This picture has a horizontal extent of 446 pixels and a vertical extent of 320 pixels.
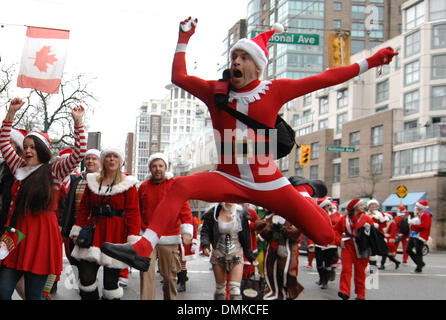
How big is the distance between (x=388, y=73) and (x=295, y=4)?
14579mm

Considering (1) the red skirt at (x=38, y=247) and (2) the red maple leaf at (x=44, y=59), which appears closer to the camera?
(1) the red skirt at (x=38, y=247)

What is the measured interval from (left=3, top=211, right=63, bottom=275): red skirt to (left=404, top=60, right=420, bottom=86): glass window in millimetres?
42278

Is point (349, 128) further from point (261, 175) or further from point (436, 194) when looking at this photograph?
point (261, 175)

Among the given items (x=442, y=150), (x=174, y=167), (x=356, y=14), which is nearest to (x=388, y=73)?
(x=442, y=150)

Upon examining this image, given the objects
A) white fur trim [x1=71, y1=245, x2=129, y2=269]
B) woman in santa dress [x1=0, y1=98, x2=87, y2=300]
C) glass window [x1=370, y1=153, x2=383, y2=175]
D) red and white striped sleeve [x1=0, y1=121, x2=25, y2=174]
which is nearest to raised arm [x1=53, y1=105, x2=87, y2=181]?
woman in santa dress [x1=0, y1=98, x2=87, y2=300]

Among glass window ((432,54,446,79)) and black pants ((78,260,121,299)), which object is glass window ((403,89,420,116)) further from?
black pants ((78,260,121,299))

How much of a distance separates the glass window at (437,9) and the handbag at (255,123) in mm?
41604

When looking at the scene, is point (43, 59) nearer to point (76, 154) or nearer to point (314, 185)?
point (76, 154)

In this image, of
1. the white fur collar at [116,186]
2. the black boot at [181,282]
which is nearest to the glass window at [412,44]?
the black boot at [181,282]

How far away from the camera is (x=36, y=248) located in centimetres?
479

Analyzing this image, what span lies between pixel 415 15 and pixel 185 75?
43556 millimetres

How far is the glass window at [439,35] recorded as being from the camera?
4128 cm

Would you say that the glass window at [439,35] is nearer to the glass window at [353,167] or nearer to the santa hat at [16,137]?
the glass window at [353,167]

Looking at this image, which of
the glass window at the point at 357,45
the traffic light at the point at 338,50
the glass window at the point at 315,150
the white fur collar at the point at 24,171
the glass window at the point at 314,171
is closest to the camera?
the white fur collar at the point at 24,171
